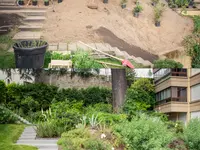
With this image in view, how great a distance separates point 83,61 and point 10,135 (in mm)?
1782

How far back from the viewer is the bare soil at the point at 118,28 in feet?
20.6

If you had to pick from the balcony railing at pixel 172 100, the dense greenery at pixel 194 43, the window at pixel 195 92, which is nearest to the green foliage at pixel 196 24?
the dense greenery at pixel 194 43

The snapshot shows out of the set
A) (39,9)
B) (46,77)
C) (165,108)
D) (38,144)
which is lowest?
(38,144)

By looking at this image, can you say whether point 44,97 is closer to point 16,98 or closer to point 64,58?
point 16,98

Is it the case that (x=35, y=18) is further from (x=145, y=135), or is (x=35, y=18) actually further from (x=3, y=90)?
(x=145, y=135)

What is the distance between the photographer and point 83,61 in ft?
21.0

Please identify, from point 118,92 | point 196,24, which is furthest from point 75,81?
point 196,24

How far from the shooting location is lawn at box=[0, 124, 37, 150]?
671 cm

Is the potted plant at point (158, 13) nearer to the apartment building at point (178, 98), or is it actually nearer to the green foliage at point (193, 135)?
the apartment building at point (178, 98)

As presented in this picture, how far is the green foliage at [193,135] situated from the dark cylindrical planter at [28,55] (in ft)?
7.44

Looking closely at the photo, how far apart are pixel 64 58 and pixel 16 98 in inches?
51.2

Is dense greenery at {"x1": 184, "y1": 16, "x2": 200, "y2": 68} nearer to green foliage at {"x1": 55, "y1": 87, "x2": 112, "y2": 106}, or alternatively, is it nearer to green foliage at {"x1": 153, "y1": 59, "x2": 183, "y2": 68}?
green foliage at {"x1": 153, "y1": 59, "x2": 183, "y2": 68}

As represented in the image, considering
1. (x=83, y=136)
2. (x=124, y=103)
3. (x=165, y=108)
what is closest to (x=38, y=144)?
(x=83, y=136)

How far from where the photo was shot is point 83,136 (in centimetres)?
687
